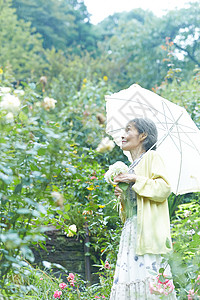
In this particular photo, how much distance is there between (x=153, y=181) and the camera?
2.51 m

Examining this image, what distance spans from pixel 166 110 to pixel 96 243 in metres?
1.73

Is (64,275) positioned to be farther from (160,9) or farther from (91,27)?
(91,27)

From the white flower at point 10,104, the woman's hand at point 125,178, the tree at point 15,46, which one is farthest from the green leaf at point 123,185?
the tree at point 15,46

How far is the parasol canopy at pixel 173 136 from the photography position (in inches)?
119

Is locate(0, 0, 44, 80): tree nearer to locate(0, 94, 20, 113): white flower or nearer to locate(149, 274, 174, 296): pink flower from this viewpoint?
locate(0, 94, 20, 113): white flower

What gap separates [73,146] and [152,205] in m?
3.37

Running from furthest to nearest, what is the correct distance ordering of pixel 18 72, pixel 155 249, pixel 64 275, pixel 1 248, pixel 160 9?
pixel 160 9 < pixel 18 72 < pixel 64 275 < pixel 155 249 < pixel 1 248

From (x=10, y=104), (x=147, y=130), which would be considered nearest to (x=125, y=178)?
(x=147, y=130)

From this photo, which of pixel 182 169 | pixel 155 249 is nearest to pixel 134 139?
pixel 182 169

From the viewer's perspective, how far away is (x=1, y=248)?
5.43 feet

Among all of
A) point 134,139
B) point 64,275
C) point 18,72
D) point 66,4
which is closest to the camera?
point 134,139

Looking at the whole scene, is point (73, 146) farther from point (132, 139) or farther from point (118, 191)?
point (118, 191)

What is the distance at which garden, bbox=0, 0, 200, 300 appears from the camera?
1.73m

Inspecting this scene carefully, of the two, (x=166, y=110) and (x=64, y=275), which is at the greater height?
(x=166, y=110)
